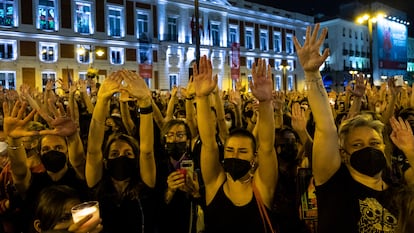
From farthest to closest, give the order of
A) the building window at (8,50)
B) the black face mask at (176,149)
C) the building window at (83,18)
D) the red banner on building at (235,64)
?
Answer: the building window at (83,18) < the building window at (8,50) < the red banner on building at (235,64) < the black face mask at (176,149)

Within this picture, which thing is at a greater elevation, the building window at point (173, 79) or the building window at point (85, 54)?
the building window at point (85, 54)

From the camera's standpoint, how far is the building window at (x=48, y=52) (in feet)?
110

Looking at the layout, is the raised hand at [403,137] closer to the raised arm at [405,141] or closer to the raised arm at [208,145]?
the raised arm at [405,141]

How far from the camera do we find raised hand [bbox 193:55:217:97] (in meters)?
3.53

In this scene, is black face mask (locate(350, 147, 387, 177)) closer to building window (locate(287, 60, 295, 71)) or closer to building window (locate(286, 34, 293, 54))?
building window (locate(286, 34, 293, 54))

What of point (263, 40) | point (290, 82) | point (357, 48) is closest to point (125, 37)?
point (263, 40)

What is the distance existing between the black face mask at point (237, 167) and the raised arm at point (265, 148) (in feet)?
0.36

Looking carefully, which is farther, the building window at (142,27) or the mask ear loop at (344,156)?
the building window at (142,27)

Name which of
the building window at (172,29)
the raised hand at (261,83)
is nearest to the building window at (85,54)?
the building window at (172,29)

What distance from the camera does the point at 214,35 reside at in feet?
A: 156

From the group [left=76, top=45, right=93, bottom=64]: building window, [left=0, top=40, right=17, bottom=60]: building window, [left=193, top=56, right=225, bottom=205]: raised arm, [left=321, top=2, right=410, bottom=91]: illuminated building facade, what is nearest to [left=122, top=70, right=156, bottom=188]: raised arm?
[left=193, top=56, right=225, bottom=205]: raised arm

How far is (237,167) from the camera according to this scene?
317cm

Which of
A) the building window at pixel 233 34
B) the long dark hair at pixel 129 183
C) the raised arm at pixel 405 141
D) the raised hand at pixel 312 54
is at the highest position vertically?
the building window at pixel 233 34

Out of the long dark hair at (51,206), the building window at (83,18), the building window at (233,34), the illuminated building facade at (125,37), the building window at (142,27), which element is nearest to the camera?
the long dark hair at (51,206)
